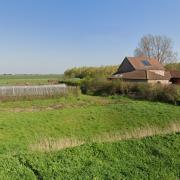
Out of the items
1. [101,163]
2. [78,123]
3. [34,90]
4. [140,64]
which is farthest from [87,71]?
[101,163]

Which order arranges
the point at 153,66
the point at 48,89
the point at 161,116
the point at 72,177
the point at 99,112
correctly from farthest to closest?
the point at 153,66 → the point at 48,89 → the point at 99,112 → the point at 161,116 → the point at 72,177

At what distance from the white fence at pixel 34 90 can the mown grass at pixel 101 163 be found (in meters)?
19.6

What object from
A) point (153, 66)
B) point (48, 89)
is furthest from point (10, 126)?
point (153, 66)

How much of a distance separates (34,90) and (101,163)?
20865mm

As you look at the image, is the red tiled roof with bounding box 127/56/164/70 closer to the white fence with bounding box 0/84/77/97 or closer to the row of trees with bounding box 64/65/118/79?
the row of trees with bounding box 64/65/118/79

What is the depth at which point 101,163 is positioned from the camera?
5.82 metres

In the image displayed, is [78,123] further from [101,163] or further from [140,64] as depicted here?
[140,64]

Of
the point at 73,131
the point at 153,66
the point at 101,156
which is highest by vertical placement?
the point at 153,66

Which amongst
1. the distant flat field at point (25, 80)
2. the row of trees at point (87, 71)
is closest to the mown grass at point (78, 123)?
the distant flat field at point (25, 80)

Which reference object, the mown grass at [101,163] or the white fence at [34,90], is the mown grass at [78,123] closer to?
the mown grass at [101,163]

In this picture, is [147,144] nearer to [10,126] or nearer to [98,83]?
[10,126]

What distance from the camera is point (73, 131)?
12930 mm

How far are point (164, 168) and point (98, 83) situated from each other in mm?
24781

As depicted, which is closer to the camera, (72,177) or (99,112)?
(72,177)
